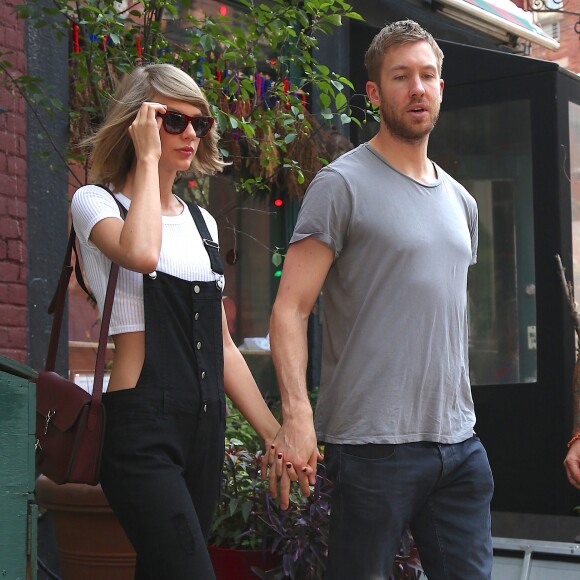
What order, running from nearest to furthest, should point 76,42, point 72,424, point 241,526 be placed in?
point 72,424 → point 241,526 → point 76,42

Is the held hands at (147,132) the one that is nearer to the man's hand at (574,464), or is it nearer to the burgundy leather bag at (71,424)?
the burgundy leather bag at (71,424)

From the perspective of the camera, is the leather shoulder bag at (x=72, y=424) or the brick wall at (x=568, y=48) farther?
the brick wall at (x=568, y=48)

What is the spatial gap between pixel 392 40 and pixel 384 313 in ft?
2.49

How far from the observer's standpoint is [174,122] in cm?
299

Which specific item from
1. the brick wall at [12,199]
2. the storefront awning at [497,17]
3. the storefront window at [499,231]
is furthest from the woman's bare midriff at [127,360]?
the storefront awning at [497,17]

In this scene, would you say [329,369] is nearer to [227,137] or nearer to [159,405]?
[159,405]

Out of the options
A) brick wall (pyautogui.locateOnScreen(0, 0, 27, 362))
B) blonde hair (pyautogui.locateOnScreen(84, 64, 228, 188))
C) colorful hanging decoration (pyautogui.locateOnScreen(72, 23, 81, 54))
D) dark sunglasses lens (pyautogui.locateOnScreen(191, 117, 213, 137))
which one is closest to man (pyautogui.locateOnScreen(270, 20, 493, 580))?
dark sunglasses lens (pyautogui.locateOnScreen(191, 117, 213, 137))

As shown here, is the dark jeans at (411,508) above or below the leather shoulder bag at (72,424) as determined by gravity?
below

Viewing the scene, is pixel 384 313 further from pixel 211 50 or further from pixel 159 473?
pixel 211 50

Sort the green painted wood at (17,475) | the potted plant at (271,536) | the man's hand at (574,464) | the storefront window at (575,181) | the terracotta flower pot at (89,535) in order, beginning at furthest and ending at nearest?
the storefront window at (575,181)
the potted plant at (271,536)
the terracotta flower pot at (89,535)
the man's hand at (574,464)
the green painted wood at (17,475)

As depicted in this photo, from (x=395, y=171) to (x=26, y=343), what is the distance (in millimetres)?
2974

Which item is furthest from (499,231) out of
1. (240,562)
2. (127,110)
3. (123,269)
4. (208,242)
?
(123,269)

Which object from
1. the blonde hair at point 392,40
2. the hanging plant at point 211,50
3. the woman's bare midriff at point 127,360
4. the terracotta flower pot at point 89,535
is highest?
the hanging plant at point 211,50

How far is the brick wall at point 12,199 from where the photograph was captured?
5395mm
